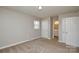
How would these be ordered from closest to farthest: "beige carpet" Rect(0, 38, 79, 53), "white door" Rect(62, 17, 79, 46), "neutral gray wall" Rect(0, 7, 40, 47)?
"beige carpet" Rect(0, 38, 79, 53), "neutral gray wall" Rect(0, 7, 40, 47), "white door" Rect(62, 17, 79, 46)

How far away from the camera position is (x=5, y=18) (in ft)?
15.9

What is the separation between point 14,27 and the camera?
555 cm

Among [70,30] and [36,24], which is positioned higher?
[36,24]

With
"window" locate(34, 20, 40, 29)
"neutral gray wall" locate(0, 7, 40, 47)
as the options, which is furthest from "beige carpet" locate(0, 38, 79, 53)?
"window" locate(34, 20, 40, 29)

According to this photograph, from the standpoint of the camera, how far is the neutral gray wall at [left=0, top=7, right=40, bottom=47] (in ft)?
15.5

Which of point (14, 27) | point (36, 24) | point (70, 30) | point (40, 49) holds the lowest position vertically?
point (40, 49)

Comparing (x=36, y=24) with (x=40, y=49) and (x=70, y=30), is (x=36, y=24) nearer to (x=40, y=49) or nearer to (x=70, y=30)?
(x=70, y=30)

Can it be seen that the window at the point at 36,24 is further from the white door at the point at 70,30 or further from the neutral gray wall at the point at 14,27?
the white door at the point at 70,30

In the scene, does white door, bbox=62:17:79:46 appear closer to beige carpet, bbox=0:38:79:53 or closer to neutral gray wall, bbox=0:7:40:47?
beige carpet, bbox=0:38:79:53

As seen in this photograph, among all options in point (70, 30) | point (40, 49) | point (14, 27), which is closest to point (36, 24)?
point (14, 27)

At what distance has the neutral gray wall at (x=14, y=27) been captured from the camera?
4.74m
